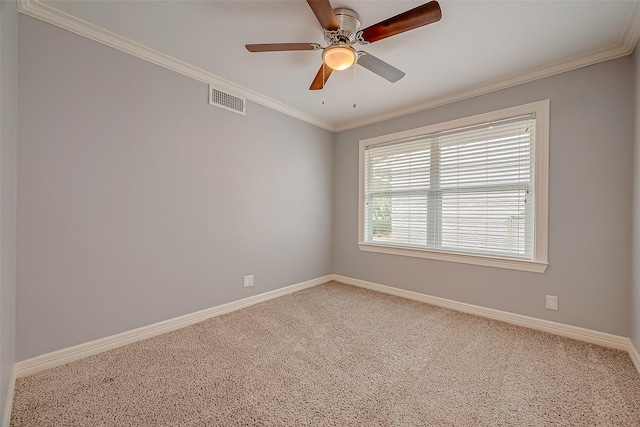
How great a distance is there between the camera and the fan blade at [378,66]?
1.92 metres

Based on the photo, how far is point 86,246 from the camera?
6.38ft

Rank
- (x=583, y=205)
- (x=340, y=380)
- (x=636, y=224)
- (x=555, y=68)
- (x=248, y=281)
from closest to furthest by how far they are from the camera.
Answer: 1. (x=340, y=380)
2. (x=636, y=224)
3. (x=583, y=205)
4. (x=555, y=68)
5. (x=248, y=281)

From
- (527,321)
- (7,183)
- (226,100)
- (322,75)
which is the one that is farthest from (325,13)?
(527,321)

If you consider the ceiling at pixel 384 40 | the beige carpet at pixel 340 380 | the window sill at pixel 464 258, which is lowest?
the beige carpet at pixel 340 380

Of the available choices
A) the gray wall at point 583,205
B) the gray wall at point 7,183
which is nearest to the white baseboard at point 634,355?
the gray wall at point 583,205

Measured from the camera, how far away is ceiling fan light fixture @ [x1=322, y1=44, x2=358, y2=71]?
1.76 m

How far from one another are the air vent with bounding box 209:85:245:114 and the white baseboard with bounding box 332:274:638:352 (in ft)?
9.32

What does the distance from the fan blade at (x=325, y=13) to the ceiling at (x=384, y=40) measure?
0.63 ft

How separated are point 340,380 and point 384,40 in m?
2.51

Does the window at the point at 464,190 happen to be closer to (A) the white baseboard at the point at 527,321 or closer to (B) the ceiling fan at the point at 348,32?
(A) the white baseboard at the point at 527,321

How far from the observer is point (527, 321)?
8.19ft

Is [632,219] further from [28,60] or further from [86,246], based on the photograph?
[28,60]

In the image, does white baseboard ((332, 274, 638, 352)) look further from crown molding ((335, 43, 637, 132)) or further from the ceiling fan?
the ceiling fan

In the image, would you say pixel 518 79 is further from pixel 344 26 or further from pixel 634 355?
pixel 634 355
